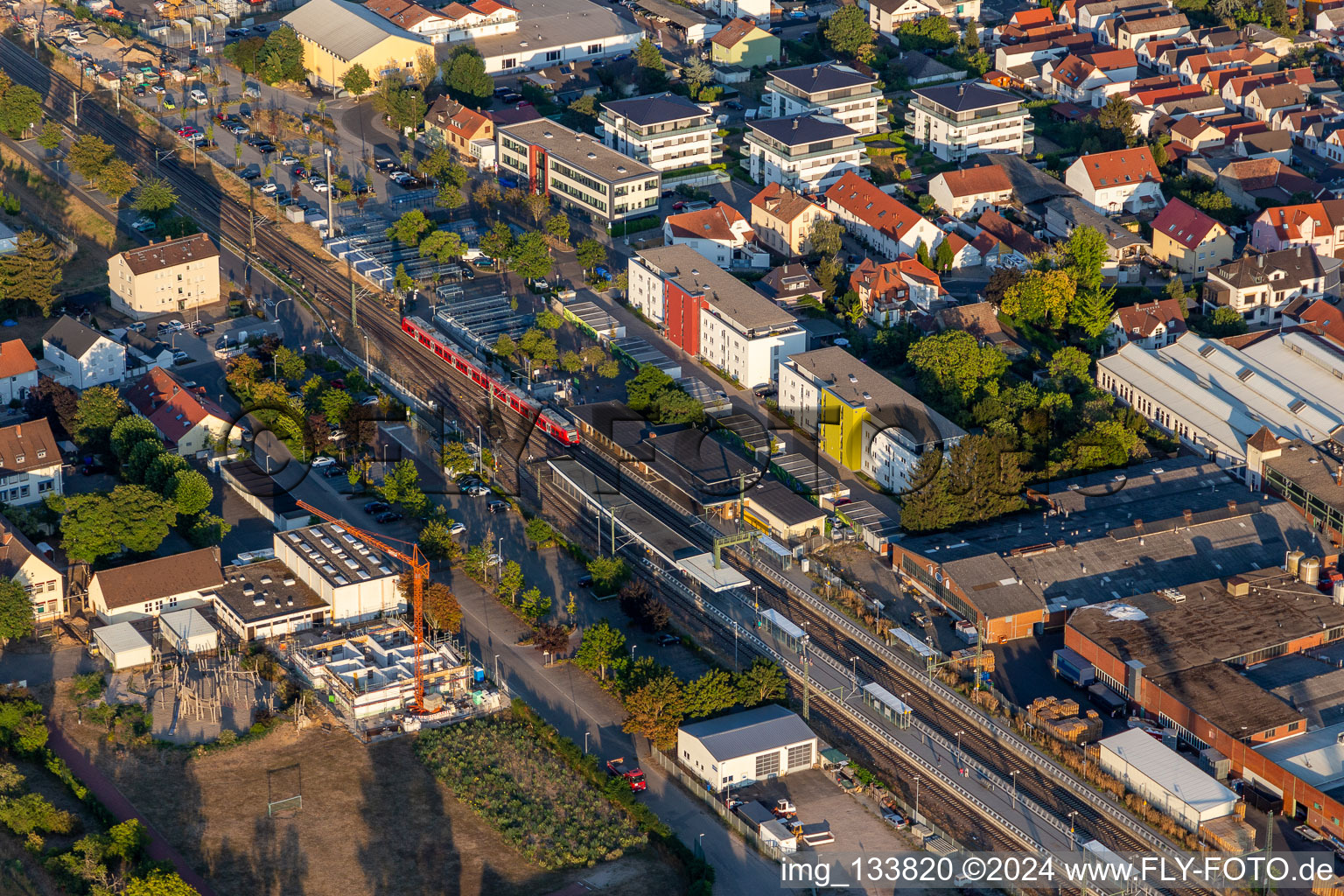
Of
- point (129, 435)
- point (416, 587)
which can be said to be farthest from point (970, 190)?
point (416, 587)

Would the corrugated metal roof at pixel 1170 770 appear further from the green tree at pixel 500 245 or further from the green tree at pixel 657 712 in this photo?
the green tree at pixel 500 245

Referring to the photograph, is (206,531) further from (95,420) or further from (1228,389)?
(1228,389)

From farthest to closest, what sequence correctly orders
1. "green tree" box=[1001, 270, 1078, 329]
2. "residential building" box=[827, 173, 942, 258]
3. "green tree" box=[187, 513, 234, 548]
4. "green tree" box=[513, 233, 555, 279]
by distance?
1. "residential building" box=[827, 173, 942, 258]
2. "green tree" box=[513, 233, 555, 279]
3. "green tree" box=[1001, 270, 1078, 329]
4. "green tree" box=[187, 513, 234, 548]

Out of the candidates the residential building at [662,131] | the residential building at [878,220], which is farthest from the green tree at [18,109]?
the residential building at [878,220]

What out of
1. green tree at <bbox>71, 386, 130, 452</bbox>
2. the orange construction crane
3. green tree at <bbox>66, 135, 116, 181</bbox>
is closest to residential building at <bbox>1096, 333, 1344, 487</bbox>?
the orange construction crane

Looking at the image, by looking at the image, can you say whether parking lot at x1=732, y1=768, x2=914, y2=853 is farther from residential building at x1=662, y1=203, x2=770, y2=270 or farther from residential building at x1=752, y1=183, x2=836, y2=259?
residential building at x1=752, y1=183, x2=836, y2=259

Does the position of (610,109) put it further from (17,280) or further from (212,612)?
(212,612)
